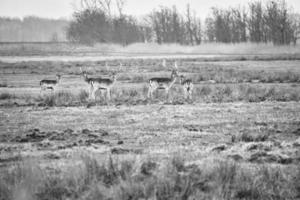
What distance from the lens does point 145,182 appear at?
809cm

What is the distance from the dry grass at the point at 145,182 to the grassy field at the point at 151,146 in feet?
0.06

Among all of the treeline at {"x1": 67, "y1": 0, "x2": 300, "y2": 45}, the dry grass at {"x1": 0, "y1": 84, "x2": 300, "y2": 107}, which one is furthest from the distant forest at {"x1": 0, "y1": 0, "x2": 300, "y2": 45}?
the dry grass at {"x1": 0, "y1": 84, "x2": 300, "y2": 107}

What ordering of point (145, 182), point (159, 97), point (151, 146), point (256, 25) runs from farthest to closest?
point (256, 25) < point (159, 97) < point (151, 146) < point (145, 182)

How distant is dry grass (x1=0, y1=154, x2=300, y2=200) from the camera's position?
7.74 metres

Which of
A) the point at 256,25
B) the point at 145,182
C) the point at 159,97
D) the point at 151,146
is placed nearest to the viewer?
the point at 145,182

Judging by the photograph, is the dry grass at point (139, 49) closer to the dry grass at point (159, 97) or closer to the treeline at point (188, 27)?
the treeline at point (188, 27)

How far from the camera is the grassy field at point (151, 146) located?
7.95 meters

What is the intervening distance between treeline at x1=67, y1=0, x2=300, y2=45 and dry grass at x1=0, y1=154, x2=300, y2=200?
67.6 m

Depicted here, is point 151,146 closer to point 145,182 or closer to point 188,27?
point 145,182

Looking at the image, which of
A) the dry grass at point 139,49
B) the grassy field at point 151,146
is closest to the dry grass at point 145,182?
the grassy field at point 151,146

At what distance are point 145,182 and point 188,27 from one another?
8568 centimetres

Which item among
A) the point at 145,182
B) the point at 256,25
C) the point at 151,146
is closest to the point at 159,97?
the point at 151,146

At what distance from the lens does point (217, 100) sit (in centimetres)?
2088

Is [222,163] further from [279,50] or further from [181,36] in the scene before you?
[181,36]
